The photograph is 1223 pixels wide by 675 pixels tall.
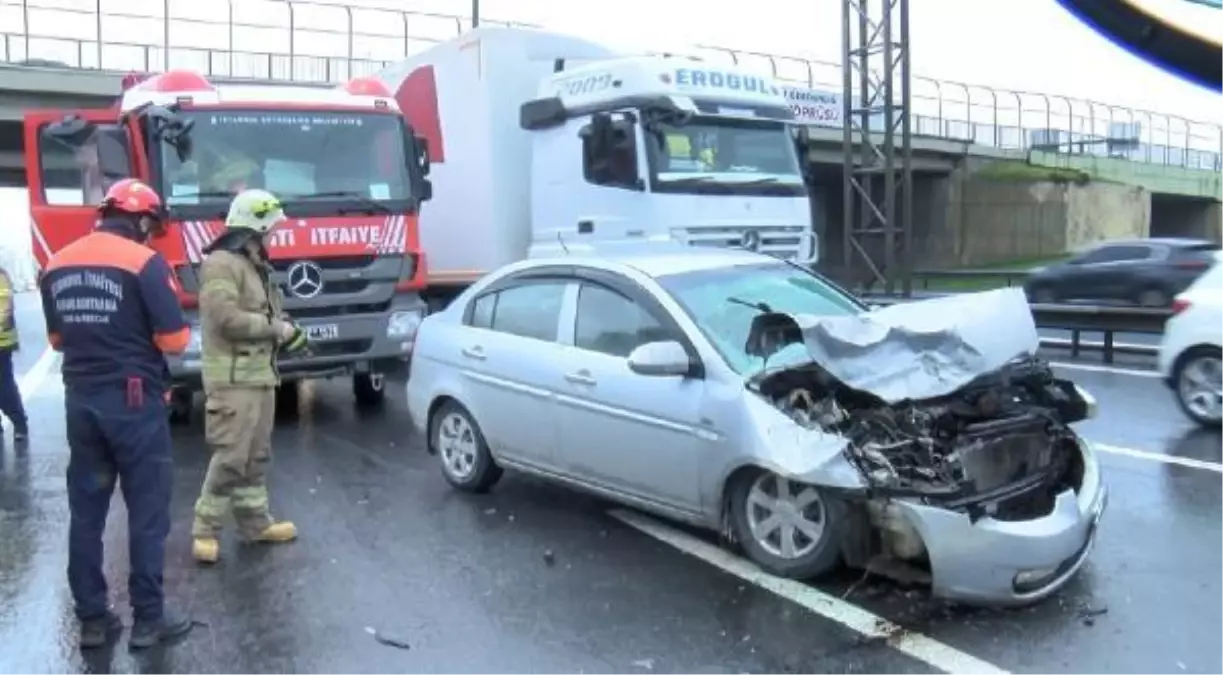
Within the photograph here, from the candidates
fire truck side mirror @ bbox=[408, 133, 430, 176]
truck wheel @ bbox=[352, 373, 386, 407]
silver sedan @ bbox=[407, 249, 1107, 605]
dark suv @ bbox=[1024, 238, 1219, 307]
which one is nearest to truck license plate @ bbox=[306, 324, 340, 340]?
truck wheel @ bbox=[352, 373, 386, 407]

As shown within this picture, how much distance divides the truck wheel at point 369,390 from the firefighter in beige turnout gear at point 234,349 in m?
4.66

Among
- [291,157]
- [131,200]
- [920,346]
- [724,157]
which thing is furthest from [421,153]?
[920,346]

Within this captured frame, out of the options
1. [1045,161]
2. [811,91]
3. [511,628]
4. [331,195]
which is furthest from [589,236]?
[1045,161]

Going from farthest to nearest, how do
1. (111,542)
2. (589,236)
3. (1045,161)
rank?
(1045,161)
(589,236)
(111,542)

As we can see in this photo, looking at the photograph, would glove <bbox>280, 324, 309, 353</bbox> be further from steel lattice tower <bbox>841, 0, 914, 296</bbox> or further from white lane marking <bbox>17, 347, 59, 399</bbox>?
steel lattice tower <bbox>841, 0, 914, 296</bbox>

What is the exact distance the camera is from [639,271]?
20.9ft

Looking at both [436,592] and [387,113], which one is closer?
[436,592]

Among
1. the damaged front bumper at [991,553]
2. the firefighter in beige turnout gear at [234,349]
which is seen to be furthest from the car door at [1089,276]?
the firefighter in beige turnout gear at [234,349]

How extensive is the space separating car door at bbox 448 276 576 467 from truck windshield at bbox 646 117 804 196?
4527 millimetres

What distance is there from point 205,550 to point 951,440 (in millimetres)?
3648

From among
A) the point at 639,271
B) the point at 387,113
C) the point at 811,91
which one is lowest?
the point at 639,271

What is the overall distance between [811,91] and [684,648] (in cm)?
2759

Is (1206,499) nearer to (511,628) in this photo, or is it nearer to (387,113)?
(511,628)

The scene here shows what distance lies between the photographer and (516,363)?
677cm
